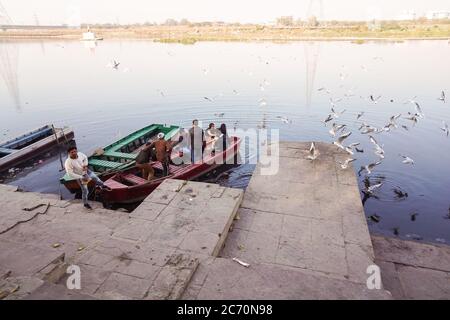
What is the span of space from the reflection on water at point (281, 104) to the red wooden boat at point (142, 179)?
1.29 metres

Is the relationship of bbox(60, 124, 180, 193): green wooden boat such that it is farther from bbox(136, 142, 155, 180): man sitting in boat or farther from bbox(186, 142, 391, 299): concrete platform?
bbox(186, 142, 391, 299): concrete platform

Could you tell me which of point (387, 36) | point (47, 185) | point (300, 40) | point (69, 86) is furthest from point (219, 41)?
point (47, 185)

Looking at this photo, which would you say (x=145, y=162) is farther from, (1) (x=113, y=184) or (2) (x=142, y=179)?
(1) (x=113, y=184)

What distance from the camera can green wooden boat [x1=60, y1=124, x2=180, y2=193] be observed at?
10230 mm

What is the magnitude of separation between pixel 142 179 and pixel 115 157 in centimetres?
187

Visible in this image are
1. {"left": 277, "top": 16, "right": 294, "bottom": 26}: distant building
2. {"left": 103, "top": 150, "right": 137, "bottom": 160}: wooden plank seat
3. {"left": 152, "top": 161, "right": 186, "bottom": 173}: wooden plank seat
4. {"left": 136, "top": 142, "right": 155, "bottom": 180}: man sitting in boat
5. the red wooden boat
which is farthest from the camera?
{"left": 277, "top": 16, "right": 294, "bottom": 26}: distant building

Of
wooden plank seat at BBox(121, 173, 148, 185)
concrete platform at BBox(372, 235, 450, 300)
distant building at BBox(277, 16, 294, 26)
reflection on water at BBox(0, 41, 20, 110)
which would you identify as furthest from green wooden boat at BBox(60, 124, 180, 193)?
distant building at BBox(277, 16, 294, 26)

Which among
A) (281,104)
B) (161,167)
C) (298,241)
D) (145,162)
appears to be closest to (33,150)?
(161,167)

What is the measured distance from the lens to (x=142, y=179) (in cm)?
1048

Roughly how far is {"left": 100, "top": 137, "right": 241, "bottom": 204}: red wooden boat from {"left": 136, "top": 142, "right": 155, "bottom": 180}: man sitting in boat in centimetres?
22

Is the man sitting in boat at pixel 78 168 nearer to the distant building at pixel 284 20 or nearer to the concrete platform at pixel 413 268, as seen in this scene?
the concrete platform at pixel 413 268

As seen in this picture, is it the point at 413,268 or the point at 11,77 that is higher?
the point at 11,77

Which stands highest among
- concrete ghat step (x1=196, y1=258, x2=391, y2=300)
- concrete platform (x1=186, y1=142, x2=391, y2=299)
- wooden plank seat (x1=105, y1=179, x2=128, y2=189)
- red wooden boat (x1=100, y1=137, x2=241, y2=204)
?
concrete ghat step (x1=196, y1=258, x2=391, y2=300)
